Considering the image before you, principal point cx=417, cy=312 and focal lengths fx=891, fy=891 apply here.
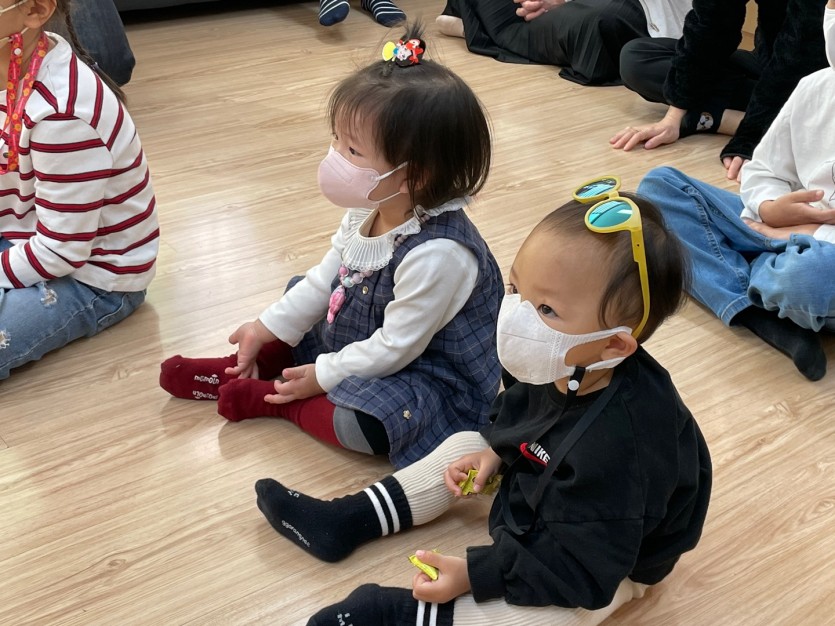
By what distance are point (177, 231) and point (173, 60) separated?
3.49ft

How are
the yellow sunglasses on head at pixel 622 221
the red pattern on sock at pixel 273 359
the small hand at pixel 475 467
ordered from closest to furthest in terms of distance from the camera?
the yellow sunglasses on head at pixel 622 221 → the small hand at pixel 475 467 → the red pattern on sock at pixel 273 359

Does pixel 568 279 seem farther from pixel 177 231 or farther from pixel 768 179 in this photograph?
pixel 177 231

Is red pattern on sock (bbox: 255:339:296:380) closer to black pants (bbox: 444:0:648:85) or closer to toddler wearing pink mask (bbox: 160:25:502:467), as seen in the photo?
toddler wearing pink mask (bbox: 160:25:502:467)

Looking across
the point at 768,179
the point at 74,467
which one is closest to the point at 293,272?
the point at 74,467

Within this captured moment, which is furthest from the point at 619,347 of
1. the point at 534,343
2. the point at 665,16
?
the point at 665,16

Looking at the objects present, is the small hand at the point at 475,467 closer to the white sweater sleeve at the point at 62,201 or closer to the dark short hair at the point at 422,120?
the dark short hair at the point at 422,120

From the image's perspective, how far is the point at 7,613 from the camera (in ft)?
3.34

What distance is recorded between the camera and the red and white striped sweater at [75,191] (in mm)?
1300

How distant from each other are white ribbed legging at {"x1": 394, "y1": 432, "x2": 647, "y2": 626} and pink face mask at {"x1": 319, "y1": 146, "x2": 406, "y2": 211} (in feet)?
1.11

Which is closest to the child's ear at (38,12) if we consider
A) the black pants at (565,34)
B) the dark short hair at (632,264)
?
the dark short hair at (632,264)

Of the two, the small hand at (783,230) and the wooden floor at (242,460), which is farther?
the small hand at (783,230)

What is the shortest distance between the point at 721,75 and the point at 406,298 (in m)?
1.45

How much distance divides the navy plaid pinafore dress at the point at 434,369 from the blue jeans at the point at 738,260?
0.44 meters

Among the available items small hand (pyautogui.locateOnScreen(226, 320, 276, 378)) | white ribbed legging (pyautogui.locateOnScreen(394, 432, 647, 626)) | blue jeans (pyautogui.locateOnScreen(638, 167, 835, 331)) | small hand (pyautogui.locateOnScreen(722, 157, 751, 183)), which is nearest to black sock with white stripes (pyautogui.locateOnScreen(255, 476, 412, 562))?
white ribbed legging (pyautogui.locateOnScreen(394, 432, 647, 626))
